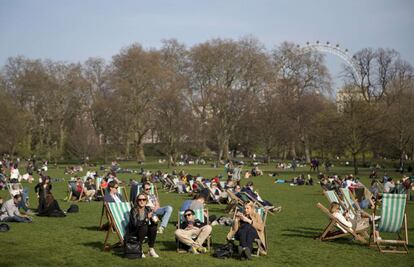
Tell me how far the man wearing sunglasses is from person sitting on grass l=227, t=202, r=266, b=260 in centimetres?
50

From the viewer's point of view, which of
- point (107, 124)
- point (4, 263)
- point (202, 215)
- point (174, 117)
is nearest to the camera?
point (4, 263)

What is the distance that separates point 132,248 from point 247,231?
2072mm

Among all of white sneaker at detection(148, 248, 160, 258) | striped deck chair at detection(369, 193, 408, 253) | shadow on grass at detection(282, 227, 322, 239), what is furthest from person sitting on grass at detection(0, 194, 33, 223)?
striped deck chair at detection(369, 193, 408, 253)

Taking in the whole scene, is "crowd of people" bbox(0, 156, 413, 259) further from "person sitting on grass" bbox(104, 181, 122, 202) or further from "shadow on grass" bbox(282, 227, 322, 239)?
"shadow on grass" bbox(282, 227, 322, 239)

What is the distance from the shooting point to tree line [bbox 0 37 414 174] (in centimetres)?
5800

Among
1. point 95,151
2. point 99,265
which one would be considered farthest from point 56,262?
point 95,151

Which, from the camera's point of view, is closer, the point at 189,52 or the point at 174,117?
the point at 174,117

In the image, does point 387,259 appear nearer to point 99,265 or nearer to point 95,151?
point 99,265

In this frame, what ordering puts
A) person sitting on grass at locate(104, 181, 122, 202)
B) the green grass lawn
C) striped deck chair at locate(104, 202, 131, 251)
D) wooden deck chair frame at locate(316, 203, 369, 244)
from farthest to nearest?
person sitting on grass at locate(104, 181, 122, 202) < wooden deck chair frame at locate(316, 203, 369, 244) < striped deck chair at locate(104, 202, 131, 251) < the green grass lawn

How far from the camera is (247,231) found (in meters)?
9.15

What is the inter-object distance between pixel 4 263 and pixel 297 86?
59.9 m

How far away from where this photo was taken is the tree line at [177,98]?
5800 cm

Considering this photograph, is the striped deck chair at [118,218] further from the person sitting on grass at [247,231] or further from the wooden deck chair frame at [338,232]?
the wooden deck chair frame at [338,232]

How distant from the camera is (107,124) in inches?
2491
